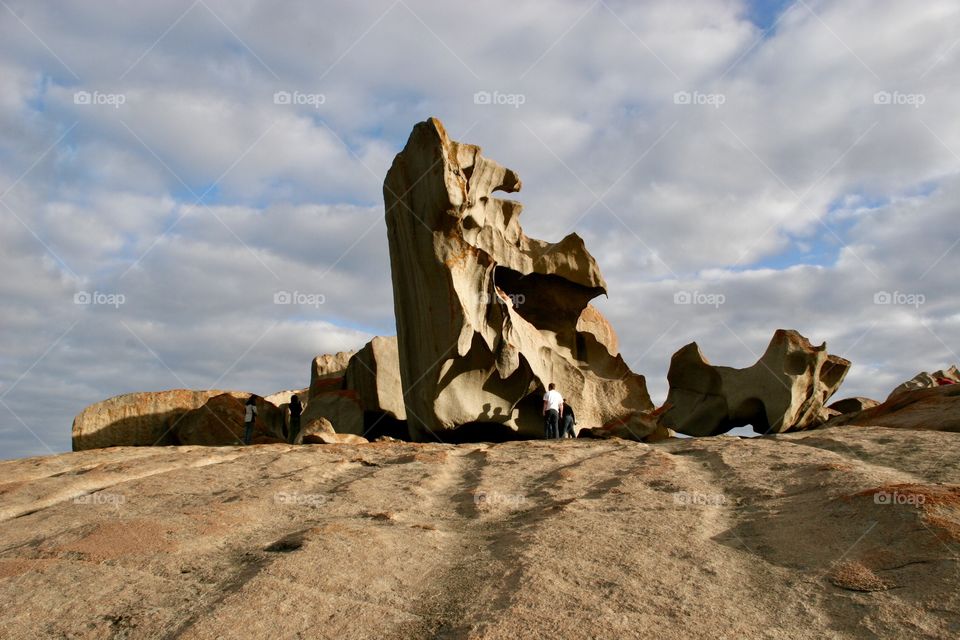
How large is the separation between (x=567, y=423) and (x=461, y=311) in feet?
10.4

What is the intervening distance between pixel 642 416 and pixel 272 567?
41.7 ft

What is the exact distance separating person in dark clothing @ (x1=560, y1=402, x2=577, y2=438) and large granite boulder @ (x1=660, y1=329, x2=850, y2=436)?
7.58 feet

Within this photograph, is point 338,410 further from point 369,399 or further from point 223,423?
point 223,423

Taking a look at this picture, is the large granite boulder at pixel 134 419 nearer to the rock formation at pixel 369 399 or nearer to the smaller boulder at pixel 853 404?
the rock formation at pixel 369 399

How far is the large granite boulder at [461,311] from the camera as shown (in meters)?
15.1

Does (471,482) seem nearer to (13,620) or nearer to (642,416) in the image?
(13,620)

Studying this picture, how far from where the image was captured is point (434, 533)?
6.27 meters

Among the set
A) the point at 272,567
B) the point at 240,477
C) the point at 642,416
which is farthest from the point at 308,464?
the point at 642,416

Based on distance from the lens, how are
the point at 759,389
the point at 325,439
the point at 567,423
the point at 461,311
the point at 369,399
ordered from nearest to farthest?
the point at 325,439, the point at 461,311, the point at 567,423, the point at 759,389, the point at 369,399

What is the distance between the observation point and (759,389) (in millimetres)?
15945

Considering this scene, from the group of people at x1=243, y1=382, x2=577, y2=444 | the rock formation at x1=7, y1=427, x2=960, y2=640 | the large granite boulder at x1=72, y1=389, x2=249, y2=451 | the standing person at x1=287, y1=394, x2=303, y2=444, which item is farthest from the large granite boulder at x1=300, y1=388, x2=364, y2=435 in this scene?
the rock formation at x1=7, y1=427, x2=960, y2=640

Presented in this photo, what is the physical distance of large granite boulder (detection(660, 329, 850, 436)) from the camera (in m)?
15.6

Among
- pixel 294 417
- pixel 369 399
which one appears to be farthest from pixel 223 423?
pixel 369 399

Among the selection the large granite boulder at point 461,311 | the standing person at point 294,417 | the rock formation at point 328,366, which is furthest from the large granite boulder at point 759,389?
the rock formation at point 328,366
